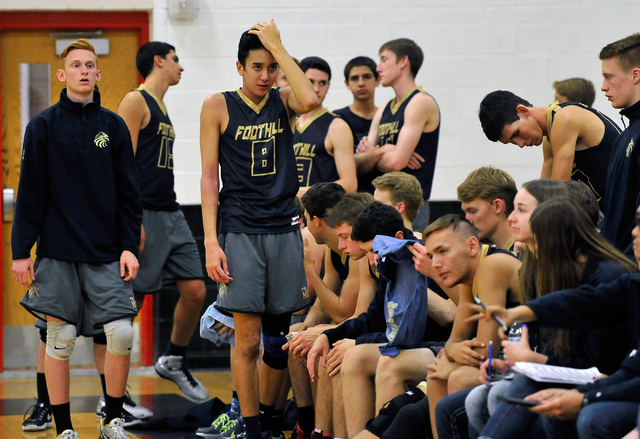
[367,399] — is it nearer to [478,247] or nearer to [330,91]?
[478,247]

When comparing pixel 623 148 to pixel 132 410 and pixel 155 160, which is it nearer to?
pixel 155 160

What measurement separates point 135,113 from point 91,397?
174 centimetres

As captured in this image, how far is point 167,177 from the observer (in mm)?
4602

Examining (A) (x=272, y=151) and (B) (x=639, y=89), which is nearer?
(B) (x=639, y=89)

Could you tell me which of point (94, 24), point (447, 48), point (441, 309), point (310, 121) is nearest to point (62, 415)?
point (441, 309)

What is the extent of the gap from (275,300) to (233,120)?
0.78 metres

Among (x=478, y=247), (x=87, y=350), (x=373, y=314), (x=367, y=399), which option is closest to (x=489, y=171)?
(x=478, y=247)

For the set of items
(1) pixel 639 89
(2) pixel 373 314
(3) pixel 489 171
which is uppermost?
(1) pixel 639 89

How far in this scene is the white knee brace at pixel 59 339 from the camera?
3.41 metres

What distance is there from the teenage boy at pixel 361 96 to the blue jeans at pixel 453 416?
7.97ft

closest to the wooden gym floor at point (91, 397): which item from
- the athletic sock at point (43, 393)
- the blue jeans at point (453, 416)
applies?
the athletic sock at point (43, 393)

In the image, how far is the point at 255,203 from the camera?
3.38 m

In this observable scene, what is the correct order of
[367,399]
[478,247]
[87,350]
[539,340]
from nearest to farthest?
[539,340]
[478,247]
[367,399]
[87,350]

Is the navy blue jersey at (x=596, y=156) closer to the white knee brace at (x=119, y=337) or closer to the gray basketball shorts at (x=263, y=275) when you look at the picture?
the gray basketball shorts at (x=263, y=275)
